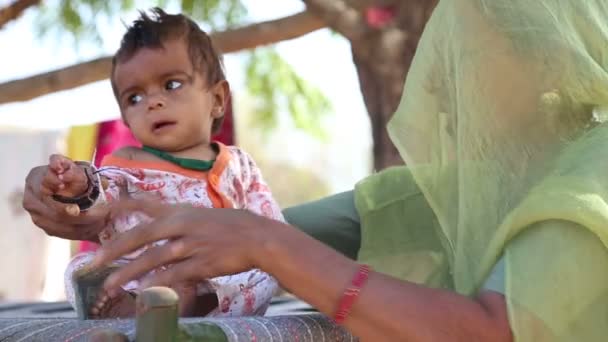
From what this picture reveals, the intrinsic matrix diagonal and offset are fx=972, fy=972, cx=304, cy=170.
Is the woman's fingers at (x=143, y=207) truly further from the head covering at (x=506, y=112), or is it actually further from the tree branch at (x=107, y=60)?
the tree branch at (x=107, y=60)

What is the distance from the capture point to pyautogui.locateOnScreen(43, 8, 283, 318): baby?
1.88m

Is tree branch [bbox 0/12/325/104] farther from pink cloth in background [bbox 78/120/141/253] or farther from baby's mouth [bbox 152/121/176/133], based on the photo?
baby's mouth [bbox 152/121/176/133]

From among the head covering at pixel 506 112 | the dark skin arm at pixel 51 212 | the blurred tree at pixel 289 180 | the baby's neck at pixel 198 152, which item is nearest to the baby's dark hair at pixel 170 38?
the baby's neck at pixel 198 152

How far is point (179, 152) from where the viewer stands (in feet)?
6.87

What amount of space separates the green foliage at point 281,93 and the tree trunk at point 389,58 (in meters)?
Answer: 1.74

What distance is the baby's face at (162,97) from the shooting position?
2047 millimetres

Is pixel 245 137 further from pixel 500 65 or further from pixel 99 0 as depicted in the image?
pixel 500 65

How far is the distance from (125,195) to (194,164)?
0.19 metres

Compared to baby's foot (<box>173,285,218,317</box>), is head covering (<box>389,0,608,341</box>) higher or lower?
higher

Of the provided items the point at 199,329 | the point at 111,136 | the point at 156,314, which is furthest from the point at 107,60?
the point at 156,314

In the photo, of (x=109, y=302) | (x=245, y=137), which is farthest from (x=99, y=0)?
(x=245, y=137)

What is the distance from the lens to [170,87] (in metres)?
2.09

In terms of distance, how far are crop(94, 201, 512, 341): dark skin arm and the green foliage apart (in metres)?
4.68

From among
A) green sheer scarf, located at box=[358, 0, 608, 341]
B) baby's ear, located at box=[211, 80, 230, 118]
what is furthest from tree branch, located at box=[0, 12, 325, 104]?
green sheer scarf, located at box=[358, 0, 608, 341]
